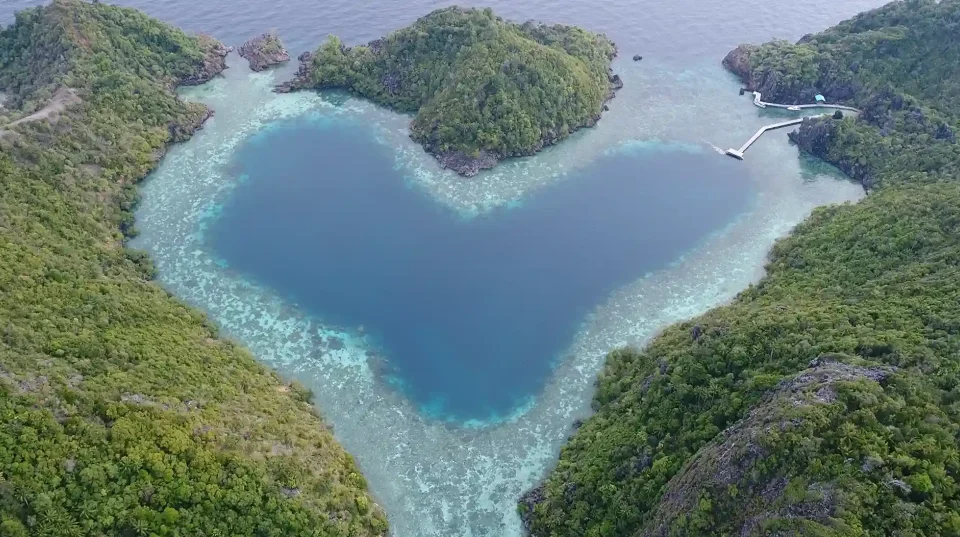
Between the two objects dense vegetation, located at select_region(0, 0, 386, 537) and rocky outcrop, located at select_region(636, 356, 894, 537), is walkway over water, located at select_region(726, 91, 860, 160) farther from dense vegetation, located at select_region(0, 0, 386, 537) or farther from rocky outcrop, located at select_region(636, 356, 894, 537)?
dense vegetation, located at select_region(0, 0, 386, 537)

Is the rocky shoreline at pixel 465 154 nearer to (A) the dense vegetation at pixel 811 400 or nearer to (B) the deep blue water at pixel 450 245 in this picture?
(B) the deep blue water at pixel 450 245

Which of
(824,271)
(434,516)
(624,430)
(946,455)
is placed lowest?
(434,516)

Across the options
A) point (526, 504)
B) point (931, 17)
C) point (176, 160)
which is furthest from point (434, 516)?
point (931, 17)

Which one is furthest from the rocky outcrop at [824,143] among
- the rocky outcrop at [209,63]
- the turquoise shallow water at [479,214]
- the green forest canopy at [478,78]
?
the rocky outcrop at [209,63]

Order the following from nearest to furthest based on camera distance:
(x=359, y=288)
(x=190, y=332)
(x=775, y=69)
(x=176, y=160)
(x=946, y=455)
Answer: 1. (x=946, y=455)
2. (x=190, y=332)
3. (x=359, y=288)
4. (x=176, y=160)
5. (x=775, y=69)

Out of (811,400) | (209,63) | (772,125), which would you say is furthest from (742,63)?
(209,63)

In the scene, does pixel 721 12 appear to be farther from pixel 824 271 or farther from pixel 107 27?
pixel 107 27
